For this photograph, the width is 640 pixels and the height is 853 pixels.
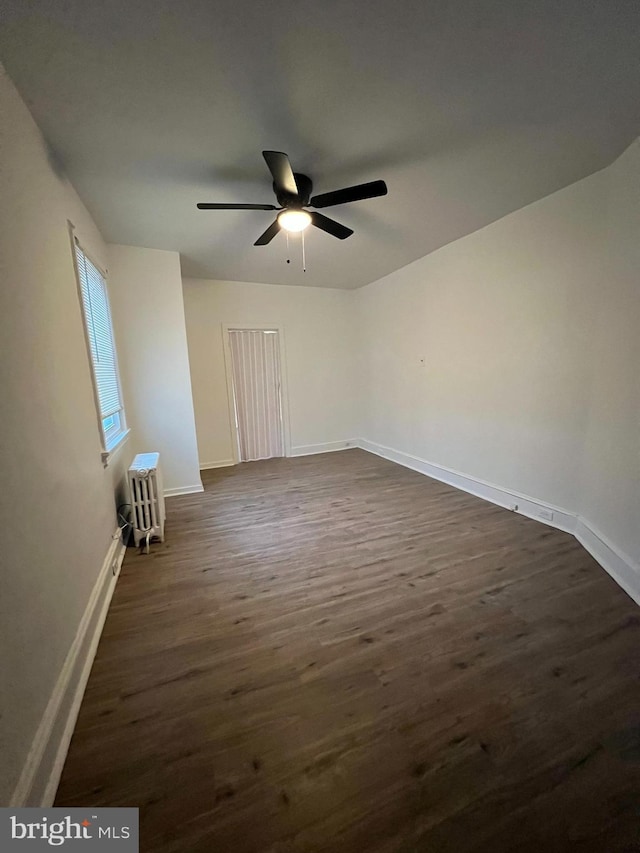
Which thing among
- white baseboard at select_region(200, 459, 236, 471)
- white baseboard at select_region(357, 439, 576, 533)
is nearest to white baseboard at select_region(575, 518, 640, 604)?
white baseboard at select_region(357, 439, 576, 533)

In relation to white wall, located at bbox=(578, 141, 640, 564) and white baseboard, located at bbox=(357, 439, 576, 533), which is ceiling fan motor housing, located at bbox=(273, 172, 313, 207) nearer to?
white wall, located at bbox=(578, 141, 640, 564)

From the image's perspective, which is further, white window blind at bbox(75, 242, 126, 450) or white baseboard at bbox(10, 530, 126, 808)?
white window blind at bbox(75, 242, 126, 450)

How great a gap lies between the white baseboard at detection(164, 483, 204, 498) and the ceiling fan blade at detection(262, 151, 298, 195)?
3.24 meters

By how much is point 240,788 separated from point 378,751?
1.66 feet

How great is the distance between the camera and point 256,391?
16.7 feet

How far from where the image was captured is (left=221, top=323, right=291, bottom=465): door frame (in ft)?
15.6

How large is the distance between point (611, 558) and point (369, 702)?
1978 millimetres

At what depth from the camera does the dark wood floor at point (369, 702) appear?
3.29ft

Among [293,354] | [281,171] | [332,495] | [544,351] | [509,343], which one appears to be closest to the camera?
[281,171]

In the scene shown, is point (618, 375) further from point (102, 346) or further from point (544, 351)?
point (102, 346)

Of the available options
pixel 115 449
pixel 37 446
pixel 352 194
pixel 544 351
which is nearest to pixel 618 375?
pixel 544 351

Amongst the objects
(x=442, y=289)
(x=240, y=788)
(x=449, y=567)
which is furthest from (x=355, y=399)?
(x=240, y=788)

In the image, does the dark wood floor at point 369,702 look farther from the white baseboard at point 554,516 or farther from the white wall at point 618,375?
the white wall at point 618,375

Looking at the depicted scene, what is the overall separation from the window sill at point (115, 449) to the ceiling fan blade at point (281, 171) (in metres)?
2.22
